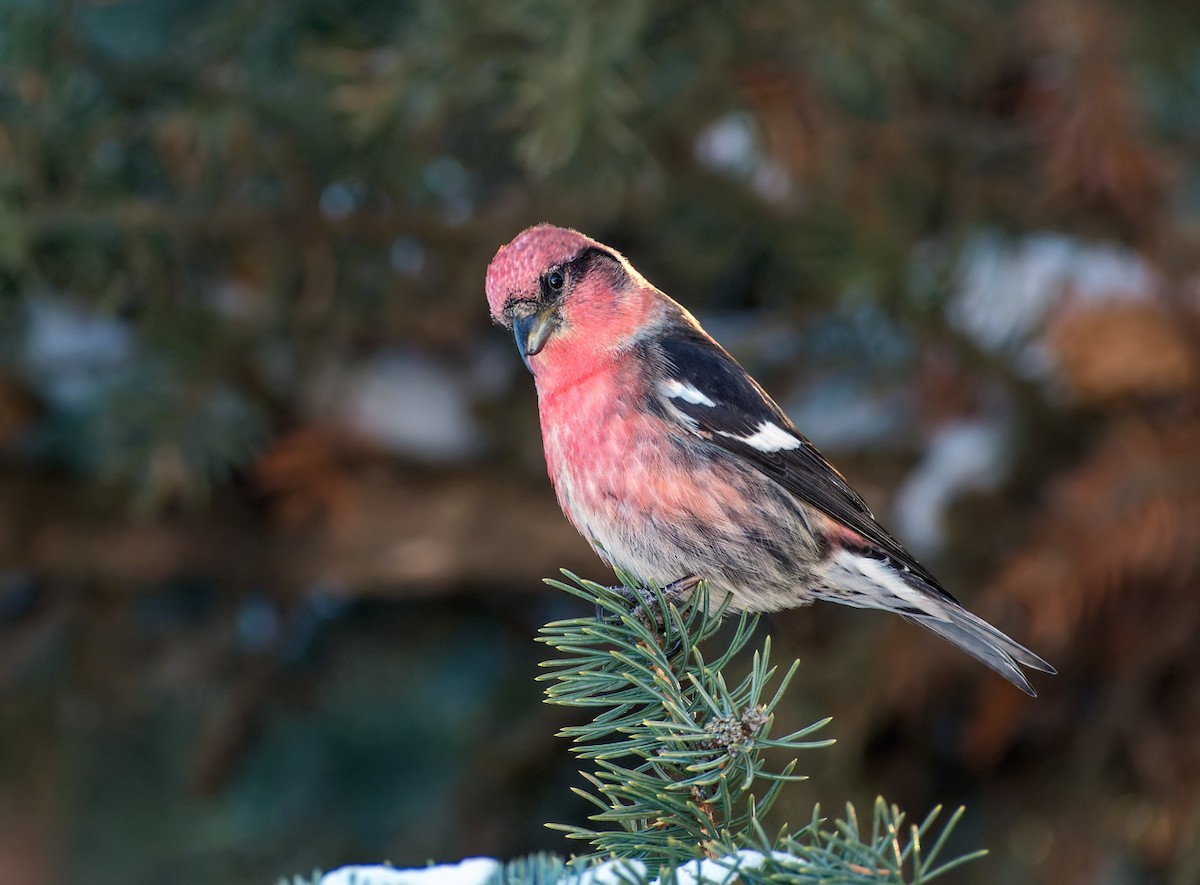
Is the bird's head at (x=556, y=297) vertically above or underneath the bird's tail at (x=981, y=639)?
above

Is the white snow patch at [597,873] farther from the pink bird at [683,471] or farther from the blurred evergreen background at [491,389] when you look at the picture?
the blurred evergreen background at [491,389]

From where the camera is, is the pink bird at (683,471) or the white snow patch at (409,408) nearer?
the pink bird at (683,471)

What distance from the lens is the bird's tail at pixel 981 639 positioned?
233 cm

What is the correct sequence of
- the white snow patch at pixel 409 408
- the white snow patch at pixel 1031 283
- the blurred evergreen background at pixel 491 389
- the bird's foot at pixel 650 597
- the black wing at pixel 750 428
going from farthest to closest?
the white snow patch at pixel 409 408 → the white snow patch at pixel 1031 283 → the blurred evergreen background at pixel 491 389 → the black wing at pixel 750 428 → the bird's foot at pixel 650 597

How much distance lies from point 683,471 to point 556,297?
0.45m

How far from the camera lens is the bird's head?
2518 mm

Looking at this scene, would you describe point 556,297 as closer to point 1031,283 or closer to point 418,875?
point 418,875

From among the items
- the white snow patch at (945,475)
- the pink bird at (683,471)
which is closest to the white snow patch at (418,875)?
the pink bird at (683,471)

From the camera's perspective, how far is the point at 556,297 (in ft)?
8.54

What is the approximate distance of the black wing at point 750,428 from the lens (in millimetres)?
2609

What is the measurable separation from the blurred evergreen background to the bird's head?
373 mm

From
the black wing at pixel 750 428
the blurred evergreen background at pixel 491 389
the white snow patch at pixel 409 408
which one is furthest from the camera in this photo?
Answer: the white snow patch at pixel 409 408

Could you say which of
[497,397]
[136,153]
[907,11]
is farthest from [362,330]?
[907,11]

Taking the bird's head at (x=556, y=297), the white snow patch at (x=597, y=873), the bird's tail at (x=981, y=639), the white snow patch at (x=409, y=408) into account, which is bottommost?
the white snow patch at (x=597, y=873)
